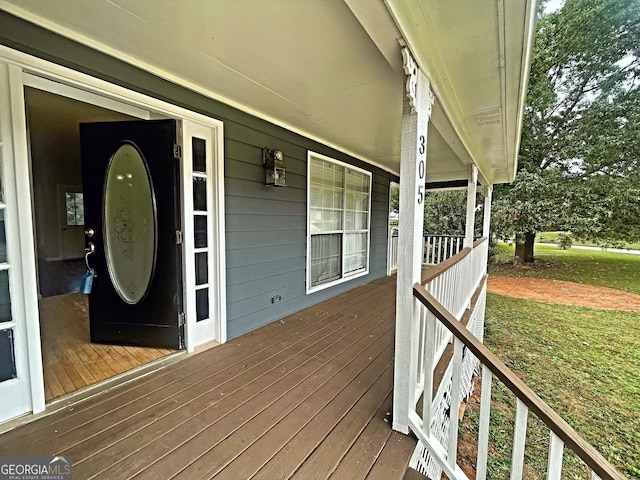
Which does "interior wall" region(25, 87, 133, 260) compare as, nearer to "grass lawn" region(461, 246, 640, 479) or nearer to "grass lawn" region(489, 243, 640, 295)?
"grass lawn" region(461, 246, 640, 479)

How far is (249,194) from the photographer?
3174 millimetres

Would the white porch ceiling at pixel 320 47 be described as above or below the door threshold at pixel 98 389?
above

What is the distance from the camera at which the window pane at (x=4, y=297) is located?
172 centimetres

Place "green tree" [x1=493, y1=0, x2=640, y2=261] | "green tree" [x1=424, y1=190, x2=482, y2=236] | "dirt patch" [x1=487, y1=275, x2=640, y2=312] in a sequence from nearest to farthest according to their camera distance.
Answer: "dirt patch" [x1=487, y1=275, x2=640, y2=312] → "green tree" [x1=493, y1=0, x2=640, y2=261] → "green tree" [x1=424, y1=190, x2=482, y2=236]

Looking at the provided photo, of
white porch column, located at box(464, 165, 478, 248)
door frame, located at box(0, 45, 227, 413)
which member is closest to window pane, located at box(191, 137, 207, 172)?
door frame, located at box(0, 45, 227, 413)

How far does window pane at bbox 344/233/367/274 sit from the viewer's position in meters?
5.30

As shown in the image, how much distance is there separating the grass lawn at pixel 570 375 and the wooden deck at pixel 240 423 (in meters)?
1.78

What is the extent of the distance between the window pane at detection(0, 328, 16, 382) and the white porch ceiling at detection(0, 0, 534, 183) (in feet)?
6.07

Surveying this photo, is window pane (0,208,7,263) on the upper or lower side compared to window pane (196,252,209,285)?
upper

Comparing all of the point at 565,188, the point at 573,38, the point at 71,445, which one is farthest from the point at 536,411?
the point at 573,38

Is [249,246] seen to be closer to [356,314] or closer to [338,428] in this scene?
[356,314]

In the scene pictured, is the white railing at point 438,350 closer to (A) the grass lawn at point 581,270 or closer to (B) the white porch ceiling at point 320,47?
(B) the white porch ceiling at point 320,47

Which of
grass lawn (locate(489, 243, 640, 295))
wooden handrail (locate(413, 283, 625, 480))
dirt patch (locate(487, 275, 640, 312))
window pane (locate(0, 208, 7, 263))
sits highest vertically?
window pane (locate(0, 208, 7, 263))

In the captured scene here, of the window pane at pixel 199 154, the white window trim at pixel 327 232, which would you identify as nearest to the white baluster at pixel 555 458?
the window pane at pixel 199 154
